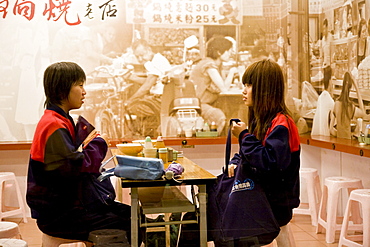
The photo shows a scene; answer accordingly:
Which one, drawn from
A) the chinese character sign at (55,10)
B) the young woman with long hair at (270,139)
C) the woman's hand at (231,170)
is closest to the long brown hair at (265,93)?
the young woman with long hair at (270,139)

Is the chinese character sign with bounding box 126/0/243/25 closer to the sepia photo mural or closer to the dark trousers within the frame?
the sepia photo mural

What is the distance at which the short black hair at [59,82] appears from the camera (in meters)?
1.94

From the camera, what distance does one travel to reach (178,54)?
3.44m

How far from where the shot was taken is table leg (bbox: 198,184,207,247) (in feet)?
6.59

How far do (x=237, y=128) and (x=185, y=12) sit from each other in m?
1.17

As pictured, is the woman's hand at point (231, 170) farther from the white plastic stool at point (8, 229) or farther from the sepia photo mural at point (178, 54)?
the white plastic stool at point (8, 229)

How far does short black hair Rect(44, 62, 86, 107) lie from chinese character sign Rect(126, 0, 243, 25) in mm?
1060

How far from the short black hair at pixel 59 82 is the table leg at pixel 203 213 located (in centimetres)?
68

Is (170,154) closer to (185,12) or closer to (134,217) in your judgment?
(134,217)

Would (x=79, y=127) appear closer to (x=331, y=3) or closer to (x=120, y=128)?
(x=120, y=128)

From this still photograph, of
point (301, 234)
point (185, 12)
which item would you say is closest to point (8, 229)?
point (301, 234)

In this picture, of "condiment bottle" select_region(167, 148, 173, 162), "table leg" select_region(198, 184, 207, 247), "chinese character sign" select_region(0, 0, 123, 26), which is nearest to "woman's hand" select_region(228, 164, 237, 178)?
"table leg" select_region(198, 184, 207, 247)

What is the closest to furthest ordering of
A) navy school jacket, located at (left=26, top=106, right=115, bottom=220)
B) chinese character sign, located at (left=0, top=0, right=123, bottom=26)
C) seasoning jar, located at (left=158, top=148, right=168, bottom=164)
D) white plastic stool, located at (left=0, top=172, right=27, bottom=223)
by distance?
navy school jacket, located at (left=26, top=106, right=115, bottom=220) < white plastic stool, located at (left=0, top=172, right=27, bottom=223) < chinese character sign, located at (left=0, top=0, right=123, bottom=26) < seasoning jar, located at (left=158, top=148, right=168, bottom=164)

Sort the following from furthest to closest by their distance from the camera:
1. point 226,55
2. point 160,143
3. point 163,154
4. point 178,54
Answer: point 178,54, point 226,55, point 160,143, point 163,154
